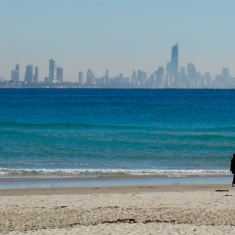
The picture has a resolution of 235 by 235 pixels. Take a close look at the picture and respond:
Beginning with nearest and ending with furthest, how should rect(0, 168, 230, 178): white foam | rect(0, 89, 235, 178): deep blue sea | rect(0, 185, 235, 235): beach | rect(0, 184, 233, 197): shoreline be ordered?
1. rect(0, 185, 235, 235): beach
2. rect(0, 184, 233, 197): shoreline
3. rect(0, 168, 230, 178): white foam
4. rect(0, 89, 235, 178): deep blue sea

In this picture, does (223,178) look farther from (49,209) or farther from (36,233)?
(36,233)

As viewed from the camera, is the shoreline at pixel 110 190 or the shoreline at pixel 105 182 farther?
the shoreline at pixel 105 182

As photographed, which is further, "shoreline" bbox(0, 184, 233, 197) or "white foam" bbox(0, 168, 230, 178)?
"white foam" bbox(0, 168, 230, 178)

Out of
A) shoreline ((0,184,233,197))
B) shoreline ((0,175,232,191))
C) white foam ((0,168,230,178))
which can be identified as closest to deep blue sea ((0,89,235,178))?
white foam ((0,168,230,178))

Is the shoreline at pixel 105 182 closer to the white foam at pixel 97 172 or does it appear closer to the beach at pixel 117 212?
the white foam at pixel 97 172

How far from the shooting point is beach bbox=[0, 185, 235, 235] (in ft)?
38.4

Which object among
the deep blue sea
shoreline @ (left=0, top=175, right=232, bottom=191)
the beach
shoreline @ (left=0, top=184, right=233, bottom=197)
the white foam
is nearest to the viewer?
the beach

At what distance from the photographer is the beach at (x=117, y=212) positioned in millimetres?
11719

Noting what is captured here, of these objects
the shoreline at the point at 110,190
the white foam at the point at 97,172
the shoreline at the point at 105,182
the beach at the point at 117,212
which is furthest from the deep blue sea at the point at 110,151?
the beach at the point at 117,212

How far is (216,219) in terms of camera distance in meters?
12.6

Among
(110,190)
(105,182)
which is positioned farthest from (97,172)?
(110,190)

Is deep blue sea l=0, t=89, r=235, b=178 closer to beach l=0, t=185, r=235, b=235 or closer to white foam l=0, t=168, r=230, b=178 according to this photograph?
white foam l=0, t=168, r=230, b=178

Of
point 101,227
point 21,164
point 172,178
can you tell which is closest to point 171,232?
point 101,227

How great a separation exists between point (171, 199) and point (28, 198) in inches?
154
